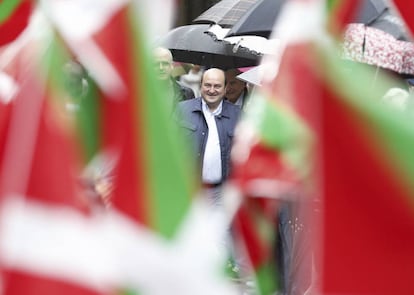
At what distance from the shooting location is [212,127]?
6250 mm

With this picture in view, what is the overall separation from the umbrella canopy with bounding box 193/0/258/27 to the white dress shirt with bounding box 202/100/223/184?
2.23ft

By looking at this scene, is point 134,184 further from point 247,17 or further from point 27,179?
point 247,17

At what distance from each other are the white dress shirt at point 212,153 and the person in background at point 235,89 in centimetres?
73

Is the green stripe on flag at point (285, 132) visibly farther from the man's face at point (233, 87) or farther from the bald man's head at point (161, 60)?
the man's face at point (233, 87)

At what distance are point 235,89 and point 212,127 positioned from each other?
3.21ft

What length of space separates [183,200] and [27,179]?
22 centimetres

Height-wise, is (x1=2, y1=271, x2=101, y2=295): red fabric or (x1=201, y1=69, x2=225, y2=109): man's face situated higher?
(x1=2, y1=271, x2=101, y2=295): red fabric

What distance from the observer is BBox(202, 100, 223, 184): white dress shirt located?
5996 mm

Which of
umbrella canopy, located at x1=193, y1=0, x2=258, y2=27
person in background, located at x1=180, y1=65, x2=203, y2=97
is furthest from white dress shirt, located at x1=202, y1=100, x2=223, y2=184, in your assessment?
person in background, located at x1=180, y1=65, x2=203, y2=97

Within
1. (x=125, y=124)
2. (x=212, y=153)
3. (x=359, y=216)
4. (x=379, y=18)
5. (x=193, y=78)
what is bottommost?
(x=212, y=153)

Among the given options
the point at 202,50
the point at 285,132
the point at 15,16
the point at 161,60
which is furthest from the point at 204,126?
the point at 285,132

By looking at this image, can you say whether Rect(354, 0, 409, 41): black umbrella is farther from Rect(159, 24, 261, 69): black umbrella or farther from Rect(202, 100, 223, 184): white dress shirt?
Rect(159, 24, 261, 69): black umbrella

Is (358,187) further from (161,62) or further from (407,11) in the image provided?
(161,62)

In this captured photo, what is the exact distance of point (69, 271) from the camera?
5.36 ft
